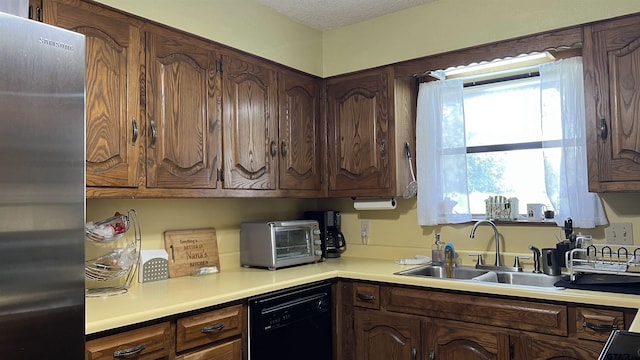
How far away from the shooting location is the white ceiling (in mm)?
2805

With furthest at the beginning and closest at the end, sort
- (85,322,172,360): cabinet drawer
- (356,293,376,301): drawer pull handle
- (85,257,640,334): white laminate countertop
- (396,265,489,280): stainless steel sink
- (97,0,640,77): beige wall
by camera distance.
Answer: (396,265,489,280): stainless steel sink, (356,293,376,301): drawer pull handle, (97,0,640,77): beige wall, (85,257,640,334): white laminate countertop, (85,322,172,360): cabinet drawer

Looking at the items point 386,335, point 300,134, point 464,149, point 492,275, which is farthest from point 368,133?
point 386,335

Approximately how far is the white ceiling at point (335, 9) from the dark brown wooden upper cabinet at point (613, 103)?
0.99 metres

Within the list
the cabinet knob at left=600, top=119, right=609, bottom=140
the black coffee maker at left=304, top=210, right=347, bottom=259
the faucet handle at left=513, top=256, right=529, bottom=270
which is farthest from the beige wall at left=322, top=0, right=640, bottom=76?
the faucet handle at left=513, top=256, right=529, bottom=270

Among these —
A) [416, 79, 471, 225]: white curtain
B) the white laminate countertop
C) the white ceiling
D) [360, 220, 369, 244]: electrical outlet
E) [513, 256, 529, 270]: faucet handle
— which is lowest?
the white laminate countertop

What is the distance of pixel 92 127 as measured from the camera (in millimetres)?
1936

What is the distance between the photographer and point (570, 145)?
2.53 meters

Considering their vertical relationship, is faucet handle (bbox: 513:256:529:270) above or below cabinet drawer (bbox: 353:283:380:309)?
above

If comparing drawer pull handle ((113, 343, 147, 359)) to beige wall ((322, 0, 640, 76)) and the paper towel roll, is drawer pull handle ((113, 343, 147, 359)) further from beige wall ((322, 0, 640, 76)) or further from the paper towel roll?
beige wall ((322, 0, 640, 76))

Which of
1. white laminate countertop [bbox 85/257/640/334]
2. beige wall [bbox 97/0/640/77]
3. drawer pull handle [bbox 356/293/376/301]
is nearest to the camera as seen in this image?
white laminate countertop [bbox 85/257/640/334]

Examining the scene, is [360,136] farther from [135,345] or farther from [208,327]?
[135,345]

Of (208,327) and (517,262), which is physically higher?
(517,262)

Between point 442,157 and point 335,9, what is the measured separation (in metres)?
1.11

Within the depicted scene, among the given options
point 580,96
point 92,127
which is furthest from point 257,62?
point 580,96
